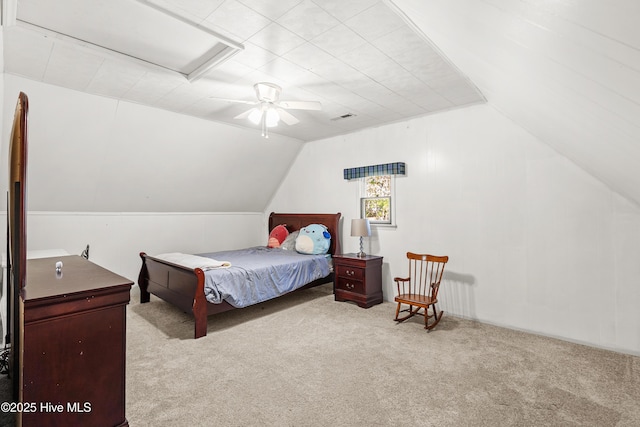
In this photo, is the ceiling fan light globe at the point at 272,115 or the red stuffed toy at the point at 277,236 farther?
the red stuffed toy at the point at 277,236

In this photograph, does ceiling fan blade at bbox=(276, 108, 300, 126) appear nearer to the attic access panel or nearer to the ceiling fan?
the ceiling fan

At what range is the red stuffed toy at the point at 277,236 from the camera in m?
5.64

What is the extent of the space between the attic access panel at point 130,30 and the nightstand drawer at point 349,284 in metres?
3.11

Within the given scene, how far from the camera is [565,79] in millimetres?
1394

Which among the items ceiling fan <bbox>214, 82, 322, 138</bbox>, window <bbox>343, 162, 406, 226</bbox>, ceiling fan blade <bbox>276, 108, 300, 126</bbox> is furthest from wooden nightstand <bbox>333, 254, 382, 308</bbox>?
ceiling fan <bbox>214, 82, 322, 138</bbox>

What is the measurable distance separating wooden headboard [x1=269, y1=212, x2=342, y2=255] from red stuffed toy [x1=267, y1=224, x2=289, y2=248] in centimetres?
16

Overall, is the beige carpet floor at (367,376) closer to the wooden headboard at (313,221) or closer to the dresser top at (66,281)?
the dresser top at (66,281)

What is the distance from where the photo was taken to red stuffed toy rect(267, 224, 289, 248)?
18.5ft

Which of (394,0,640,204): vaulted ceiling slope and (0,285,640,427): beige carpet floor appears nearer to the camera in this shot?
(394,0,640,204): vaulted ceiling slope

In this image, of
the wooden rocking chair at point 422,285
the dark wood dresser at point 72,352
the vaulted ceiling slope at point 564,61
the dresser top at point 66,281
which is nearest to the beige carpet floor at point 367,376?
the wooden rocking chair at point 422,285

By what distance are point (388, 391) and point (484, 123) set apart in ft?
10.1

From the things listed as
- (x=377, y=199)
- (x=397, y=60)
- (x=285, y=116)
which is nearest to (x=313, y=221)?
(x=377, y=199)

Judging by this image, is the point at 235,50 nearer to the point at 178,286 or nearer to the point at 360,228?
the point at 178,286

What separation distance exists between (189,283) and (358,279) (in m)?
2.15
